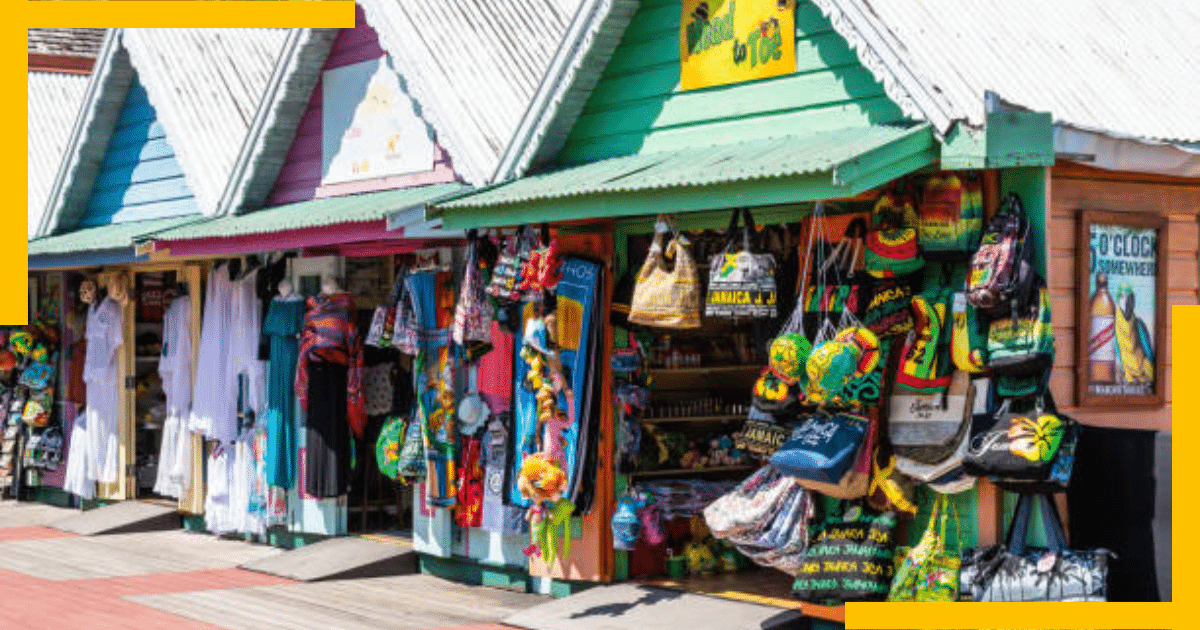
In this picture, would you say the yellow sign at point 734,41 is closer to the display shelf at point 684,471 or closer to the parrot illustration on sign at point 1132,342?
the parrot illustration on sign at point 1132,342

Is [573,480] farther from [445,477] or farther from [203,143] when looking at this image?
Answer: [203,143]

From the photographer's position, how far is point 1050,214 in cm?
914

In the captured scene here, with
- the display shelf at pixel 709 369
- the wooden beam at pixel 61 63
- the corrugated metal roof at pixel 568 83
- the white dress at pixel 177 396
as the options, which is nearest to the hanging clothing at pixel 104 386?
the white dress at pixel 177 396

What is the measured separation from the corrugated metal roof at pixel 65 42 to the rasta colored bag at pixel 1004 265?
18.7 meters

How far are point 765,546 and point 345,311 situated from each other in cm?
567

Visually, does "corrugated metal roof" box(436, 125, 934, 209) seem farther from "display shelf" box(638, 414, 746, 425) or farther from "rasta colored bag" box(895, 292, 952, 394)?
"display shelf" box(638, 414, 746, 425)

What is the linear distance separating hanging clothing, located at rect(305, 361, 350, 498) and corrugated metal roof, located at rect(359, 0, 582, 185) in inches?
94.7

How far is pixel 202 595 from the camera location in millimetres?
12969

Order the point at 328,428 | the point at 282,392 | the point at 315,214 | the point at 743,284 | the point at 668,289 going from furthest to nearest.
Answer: the point at 282,392 < the point at 328,428 < the point at 315,214 < the point at 668,289 < the point at 743,284

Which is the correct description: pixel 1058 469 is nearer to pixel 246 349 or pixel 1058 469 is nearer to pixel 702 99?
pixel 702 99

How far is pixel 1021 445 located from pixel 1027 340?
1.70 feet

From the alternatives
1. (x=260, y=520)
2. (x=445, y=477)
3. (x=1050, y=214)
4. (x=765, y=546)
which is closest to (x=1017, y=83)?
(x=1050, y=214)

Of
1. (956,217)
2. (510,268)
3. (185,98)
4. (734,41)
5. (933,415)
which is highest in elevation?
(185,98)

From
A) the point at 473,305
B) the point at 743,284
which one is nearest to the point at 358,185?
the point at 473,305
